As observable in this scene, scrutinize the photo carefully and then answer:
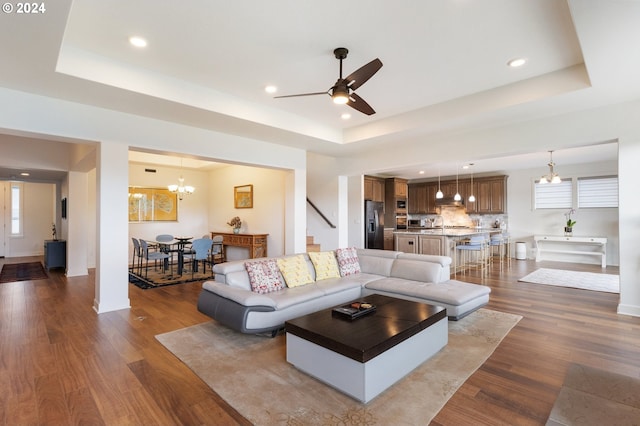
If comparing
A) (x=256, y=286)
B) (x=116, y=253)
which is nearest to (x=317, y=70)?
(x=256, y=286)

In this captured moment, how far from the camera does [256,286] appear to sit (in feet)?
12.4

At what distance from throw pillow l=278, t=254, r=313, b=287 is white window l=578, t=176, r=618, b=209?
342 inches

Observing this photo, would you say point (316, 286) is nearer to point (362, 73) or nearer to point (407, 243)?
point (362, 73)

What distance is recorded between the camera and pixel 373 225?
9.05m

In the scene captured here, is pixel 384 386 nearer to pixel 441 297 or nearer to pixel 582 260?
pixel 441 297

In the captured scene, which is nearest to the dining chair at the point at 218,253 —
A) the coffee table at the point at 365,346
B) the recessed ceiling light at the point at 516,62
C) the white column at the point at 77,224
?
the white column at the point at 77,224

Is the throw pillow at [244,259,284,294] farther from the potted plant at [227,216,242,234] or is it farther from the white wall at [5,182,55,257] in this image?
the white wall at [5,182,55,257]

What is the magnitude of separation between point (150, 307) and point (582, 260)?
411 inches

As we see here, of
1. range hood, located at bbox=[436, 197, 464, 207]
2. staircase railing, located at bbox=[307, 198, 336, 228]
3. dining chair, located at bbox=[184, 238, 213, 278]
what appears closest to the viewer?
dining chair, located at bbox=[184, 238, 213, 278]

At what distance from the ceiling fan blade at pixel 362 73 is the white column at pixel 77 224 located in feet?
23.2

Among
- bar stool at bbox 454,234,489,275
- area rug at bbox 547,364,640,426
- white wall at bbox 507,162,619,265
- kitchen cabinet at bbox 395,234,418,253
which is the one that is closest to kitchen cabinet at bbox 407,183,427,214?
white wall at bbox 507,162,619,265

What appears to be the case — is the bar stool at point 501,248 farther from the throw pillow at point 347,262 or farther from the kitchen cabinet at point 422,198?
the throw pillow at point 347,262

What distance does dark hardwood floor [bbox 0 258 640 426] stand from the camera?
2.13 meters

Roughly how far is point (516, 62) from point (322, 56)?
7.28ft
